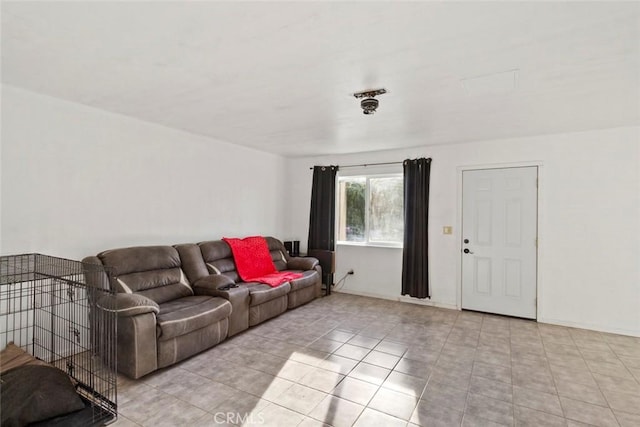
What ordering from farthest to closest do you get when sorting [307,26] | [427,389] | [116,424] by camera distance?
[427,389], [116,424], [307,26]

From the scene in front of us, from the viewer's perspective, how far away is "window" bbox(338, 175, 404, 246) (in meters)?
5.34

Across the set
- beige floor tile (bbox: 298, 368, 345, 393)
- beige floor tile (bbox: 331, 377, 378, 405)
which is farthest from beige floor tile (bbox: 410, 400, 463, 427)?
beige floor tile (bbox: 298, 368, 345, 393)

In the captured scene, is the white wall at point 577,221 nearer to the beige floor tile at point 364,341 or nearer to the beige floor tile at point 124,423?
the beige floor tile at point 364,341

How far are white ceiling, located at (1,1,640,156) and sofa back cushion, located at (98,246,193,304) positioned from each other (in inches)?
58.7

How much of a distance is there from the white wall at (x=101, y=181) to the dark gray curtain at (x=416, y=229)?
2.68 m

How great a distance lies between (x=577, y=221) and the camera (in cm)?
402

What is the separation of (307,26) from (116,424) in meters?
2.72

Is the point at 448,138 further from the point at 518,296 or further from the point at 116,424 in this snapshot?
the point at 116,424

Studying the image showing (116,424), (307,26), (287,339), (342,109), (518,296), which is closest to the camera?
(307,26)

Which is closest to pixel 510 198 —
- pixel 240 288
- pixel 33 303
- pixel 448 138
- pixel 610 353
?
pixel 448 138

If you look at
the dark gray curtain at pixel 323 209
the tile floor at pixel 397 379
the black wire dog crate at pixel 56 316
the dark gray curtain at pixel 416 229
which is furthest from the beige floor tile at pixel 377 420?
the dark gray curtain at pixel 323 209

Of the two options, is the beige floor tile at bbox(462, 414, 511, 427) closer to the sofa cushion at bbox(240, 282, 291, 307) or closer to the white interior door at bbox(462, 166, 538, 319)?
the sofa cushion at bbox(240, 282, 291, 307)

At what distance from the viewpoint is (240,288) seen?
3740mm

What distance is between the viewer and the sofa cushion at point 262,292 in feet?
12.5
